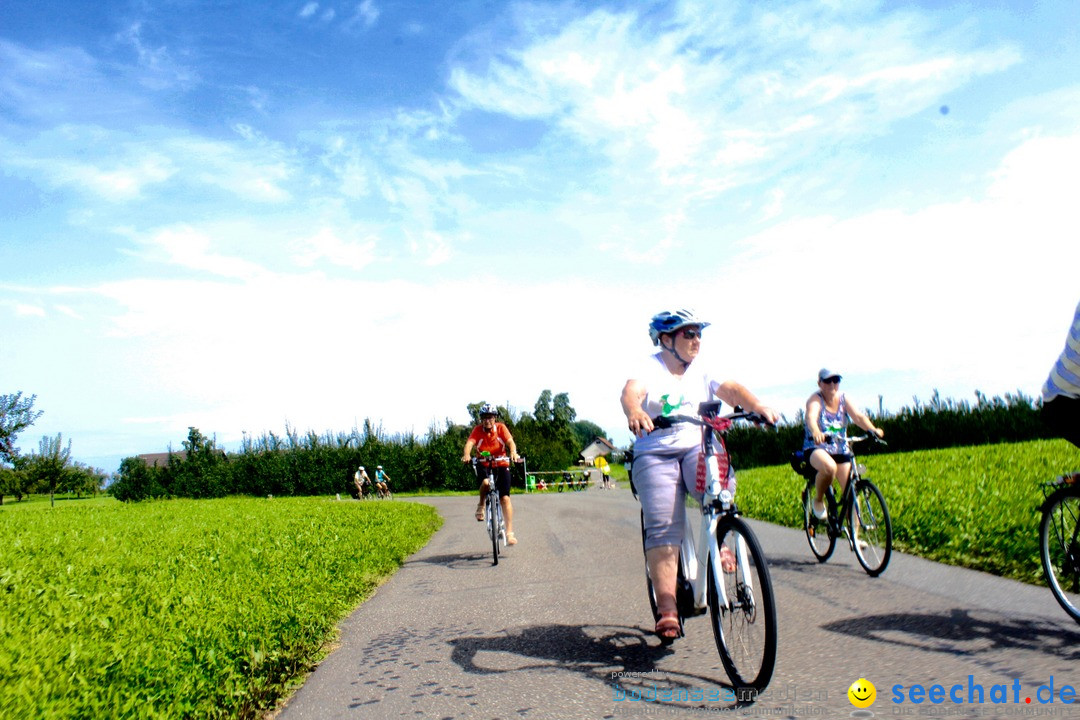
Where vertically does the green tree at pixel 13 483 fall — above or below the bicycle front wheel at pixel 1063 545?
above

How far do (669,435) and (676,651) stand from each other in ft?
4.29

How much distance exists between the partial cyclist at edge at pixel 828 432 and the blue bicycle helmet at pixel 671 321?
10.1ft

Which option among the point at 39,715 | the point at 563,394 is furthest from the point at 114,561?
the point at 563,394

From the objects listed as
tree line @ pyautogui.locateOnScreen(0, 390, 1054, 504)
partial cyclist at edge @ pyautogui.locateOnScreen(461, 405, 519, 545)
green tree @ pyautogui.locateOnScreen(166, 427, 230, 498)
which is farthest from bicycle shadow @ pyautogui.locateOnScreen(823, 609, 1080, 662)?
green tree @ pyautogui.locateOnScreen(166, 427, 230, 498)

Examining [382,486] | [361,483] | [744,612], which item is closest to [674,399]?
[744,612]

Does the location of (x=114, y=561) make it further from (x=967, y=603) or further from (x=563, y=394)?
(x=563, y=394)

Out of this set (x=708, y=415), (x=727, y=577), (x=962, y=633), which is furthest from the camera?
(x=962, y=633)

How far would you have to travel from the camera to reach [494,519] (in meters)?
9.12

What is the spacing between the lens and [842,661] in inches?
160

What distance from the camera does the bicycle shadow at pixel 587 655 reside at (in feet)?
12.9

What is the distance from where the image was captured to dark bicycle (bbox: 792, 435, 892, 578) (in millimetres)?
6395

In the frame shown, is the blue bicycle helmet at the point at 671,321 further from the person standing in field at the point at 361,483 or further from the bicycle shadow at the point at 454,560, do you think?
the person standing in field at the point at 361,483

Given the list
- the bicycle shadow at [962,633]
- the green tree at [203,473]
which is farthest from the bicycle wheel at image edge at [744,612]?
the green tree at [203,473]

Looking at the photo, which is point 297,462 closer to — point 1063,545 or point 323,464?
point 323,464
